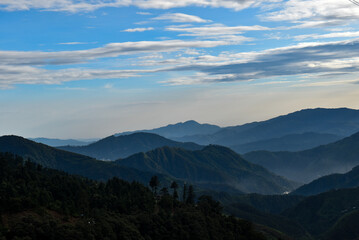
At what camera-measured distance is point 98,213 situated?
135m

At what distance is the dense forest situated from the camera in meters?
109

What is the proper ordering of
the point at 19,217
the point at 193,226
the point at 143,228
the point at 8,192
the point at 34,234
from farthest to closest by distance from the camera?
the point at 193,226 → the point at 143,228 → the point at 8,192 → the point at 19,217 → the point at 34,234

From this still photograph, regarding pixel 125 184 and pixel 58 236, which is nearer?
pixel 58 236

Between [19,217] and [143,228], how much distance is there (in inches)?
1735

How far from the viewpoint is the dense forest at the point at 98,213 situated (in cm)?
10874

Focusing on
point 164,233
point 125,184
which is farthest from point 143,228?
point 125,184

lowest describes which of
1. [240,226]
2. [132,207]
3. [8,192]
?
[240,226]

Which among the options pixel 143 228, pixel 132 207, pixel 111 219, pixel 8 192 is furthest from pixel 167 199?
pixel 8 192

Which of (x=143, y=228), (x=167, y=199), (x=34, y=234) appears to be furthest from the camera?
(x=167, y=199)

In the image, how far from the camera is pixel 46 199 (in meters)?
129

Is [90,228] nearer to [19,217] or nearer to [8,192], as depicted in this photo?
[19,217]

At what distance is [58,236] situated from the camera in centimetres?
10581

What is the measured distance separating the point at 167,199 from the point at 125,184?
86.6 feet

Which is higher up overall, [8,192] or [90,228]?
[8,192]
